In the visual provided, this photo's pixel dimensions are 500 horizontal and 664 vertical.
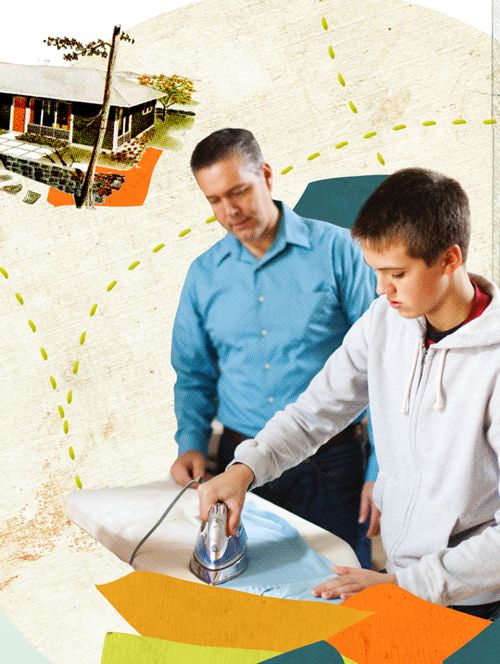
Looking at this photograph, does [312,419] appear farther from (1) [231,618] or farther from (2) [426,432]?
(1) [231,618]

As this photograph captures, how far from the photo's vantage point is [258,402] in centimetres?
115

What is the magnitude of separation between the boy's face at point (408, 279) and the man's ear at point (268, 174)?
17 centimetres

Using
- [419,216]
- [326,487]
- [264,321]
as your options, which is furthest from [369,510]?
[419,216]

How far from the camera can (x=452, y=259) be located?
1.00m

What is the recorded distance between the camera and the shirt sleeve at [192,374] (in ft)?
3.82

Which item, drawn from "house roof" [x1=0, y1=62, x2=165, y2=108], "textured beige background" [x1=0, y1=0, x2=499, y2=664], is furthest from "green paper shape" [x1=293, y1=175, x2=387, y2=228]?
"house roof" [x1=0, y1=62, x2=165, y2=108]

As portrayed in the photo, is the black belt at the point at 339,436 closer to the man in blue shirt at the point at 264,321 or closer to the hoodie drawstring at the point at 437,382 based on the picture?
the man in blue shirt at the point at 264,321

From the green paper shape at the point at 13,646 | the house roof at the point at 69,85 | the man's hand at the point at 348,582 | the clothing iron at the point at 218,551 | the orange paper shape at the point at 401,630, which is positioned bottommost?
the green paper shape at the point at 13,646

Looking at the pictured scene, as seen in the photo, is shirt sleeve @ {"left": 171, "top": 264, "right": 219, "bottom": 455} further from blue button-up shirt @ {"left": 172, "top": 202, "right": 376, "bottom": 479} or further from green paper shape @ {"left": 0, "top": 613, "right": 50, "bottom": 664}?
green paper shape @ {"left": 0, "top": 613, "right": 50, "bottom": 664}

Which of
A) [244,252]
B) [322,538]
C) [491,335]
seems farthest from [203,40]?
[322,538]

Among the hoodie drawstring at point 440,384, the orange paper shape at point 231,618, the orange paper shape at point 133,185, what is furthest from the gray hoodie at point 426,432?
the orange paper shape at point 133,185

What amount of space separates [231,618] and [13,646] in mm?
336

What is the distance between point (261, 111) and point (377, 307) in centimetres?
31

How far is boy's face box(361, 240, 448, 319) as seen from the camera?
3.25ft
